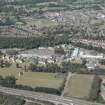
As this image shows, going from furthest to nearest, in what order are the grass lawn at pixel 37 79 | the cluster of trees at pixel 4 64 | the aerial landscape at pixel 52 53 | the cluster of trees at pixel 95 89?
the cluster of trees at pixel 4 64
the grass lawn at pixel 37 79
the aerial landscape at pixel 52 53
the cluster of trees at pixel 95 89

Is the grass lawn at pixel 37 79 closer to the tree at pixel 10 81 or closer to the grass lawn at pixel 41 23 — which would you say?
the tree at pixel 10 81

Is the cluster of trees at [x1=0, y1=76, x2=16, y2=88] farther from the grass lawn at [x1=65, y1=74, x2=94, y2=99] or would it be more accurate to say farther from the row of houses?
the row of houses

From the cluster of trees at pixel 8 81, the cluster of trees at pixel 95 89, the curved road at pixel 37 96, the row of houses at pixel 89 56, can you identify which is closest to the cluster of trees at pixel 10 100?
the curved road at pixel 37 96

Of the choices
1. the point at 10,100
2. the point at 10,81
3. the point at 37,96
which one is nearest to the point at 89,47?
the point at 10,81

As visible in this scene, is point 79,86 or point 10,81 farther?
point 10,81

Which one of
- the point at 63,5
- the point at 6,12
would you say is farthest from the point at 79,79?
the point at 63,5

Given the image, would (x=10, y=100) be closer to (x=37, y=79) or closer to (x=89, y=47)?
(x=37, y=79)

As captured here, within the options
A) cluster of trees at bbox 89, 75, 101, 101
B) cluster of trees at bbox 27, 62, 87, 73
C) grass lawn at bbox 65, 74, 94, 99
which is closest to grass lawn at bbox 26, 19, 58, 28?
cluster of trees at bbox 27, 62, 87, 73
